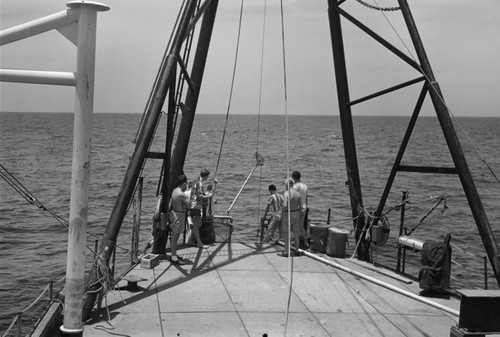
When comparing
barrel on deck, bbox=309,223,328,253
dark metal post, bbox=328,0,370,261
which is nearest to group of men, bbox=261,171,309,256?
barrel on deck, bbox=309,223,328,253

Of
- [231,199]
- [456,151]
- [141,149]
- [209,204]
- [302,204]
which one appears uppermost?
[456,151]

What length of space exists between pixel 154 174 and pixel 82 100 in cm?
4899

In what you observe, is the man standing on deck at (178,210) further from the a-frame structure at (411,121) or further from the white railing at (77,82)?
the white railing at (77,82)

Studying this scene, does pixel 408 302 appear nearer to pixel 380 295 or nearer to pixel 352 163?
pixel 380 295

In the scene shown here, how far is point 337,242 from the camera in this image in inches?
612

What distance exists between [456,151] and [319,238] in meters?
4.29

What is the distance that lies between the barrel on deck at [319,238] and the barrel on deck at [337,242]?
0.32m

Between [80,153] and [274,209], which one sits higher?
[80,153]

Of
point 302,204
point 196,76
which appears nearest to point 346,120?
point 302,204

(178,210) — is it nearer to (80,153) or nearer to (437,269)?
(437,269)

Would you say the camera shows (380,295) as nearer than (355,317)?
No

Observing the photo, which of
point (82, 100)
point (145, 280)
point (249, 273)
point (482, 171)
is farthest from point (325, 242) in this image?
point (482, 171)

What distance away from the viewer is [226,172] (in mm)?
55125

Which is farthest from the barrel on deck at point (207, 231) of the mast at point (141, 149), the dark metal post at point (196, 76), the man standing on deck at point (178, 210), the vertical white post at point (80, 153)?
the vertical white post at point (80, 153)
